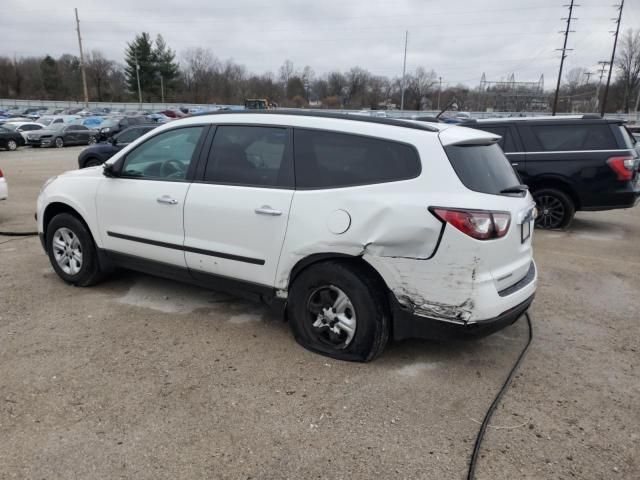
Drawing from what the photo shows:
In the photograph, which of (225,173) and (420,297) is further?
(225,173)

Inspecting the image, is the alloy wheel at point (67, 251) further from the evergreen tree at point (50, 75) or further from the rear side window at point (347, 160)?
the evergreen tree at point (50, 75)

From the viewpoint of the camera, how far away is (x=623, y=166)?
7617 millimetres

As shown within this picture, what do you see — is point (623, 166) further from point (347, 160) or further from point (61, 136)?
point (61, 136)

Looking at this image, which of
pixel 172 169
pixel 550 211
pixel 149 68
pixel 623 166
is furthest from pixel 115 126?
pixel 149 68

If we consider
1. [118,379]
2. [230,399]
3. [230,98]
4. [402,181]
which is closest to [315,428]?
[230,399]

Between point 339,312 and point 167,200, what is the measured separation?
5.75 feet

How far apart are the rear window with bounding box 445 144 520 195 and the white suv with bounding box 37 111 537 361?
0.01 m

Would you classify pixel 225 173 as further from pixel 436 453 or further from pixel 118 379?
pixel 436 453

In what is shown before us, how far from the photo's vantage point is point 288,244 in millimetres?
3514

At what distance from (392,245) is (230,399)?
4.70 ft

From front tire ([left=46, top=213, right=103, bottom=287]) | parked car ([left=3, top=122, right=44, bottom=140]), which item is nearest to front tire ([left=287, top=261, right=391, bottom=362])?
front tire ([left=46, top=213, right=103, bottom=287])

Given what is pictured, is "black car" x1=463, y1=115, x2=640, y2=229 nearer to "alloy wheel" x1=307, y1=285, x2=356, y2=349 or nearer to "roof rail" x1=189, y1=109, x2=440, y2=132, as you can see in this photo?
"roof rail" x1=189, y1=109, x2=440, y2=132

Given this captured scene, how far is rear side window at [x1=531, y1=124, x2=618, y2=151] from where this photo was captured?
7797 mm

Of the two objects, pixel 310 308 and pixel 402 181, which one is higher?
pixel 402 181
